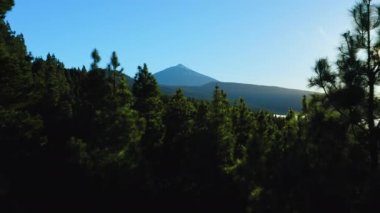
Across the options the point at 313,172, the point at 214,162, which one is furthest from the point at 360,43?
the point at 214,162

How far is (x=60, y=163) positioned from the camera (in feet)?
164

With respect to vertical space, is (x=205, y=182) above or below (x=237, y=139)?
below

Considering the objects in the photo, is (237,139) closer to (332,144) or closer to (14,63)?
(14,63)

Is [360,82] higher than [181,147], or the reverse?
[360,82]

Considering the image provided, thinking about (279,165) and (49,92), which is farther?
(49,92)

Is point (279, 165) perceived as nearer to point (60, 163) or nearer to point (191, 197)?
point (191, 197)

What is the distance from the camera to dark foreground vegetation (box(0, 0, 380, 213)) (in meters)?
16.8

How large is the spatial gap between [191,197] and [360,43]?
26147 mm

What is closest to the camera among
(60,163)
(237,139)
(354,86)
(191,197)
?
(354,86)

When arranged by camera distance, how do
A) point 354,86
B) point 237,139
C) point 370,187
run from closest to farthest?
1. point 370,187
2. point 354,86
3. point 237,139

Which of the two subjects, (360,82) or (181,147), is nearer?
(360,82)

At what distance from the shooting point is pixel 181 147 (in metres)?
43.9

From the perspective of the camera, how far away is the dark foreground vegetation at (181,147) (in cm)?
1680

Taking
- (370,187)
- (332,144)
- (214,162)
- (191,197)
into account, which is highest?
(332,144)
